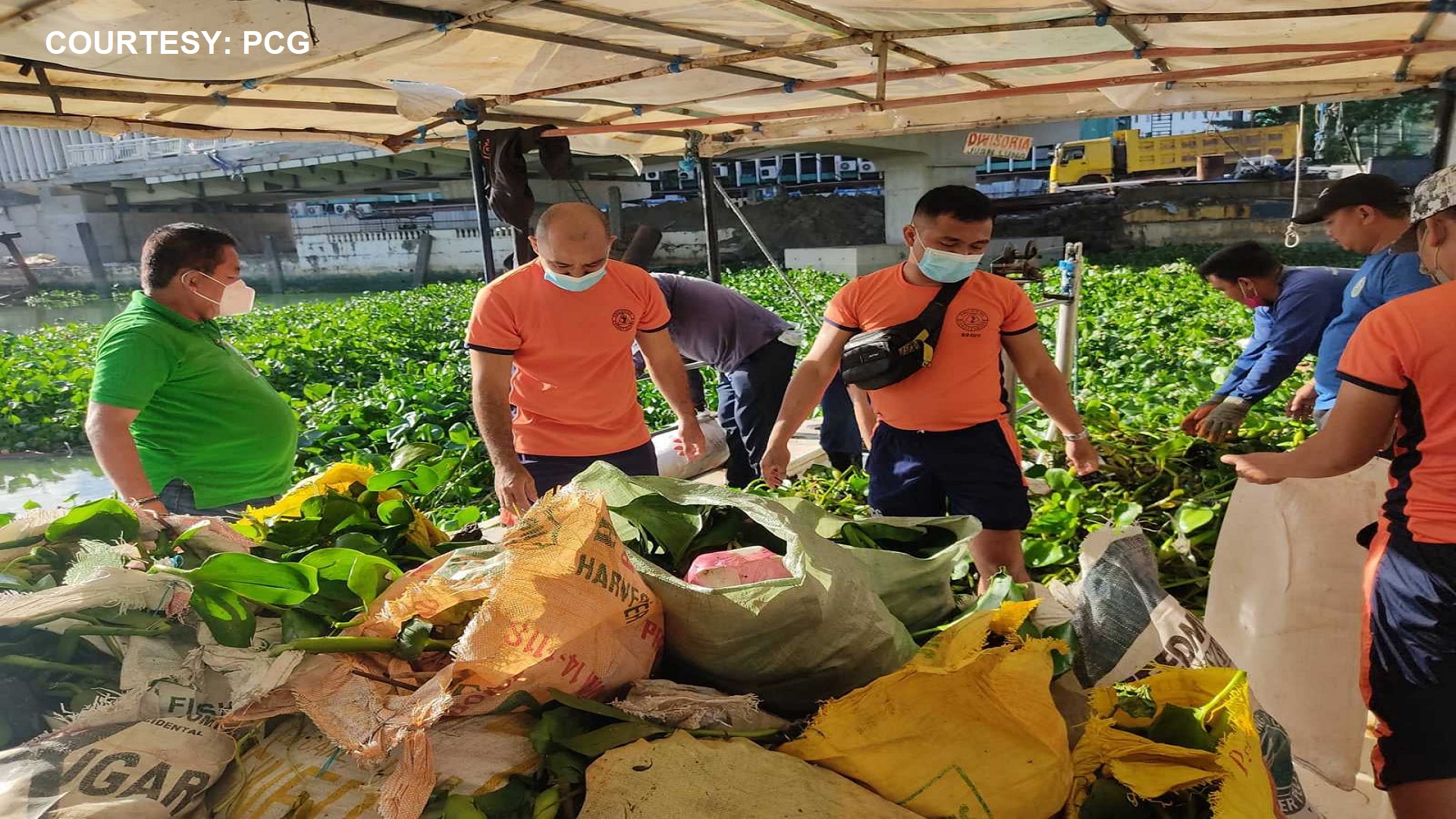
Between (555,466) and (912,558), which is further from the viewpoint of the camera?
(555,466)

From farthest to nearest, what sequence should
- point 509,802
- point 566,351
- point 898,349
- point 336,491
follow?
point 566,351
point 898,349
point 336,491
point 509,802

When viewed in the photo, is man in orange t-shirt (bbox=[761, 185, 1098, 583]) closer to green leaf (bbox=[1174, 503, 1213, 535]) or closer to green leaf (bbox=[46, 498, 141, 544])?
A: green leaf (bbox=[1174, 503, 1213, 535])

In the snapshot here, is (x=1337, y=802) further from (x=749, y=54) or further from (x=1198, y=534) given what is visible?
(x=749, y=54)

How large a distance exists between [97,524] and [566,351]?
1.74 m

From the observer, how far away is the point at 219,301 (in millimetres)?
2758

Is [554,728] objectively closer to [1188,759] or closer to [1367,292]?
[1188,759]

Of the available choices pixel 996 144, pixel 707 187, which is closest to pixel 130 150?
pixel 707 187

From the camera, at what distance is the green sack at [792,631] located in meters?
1.03

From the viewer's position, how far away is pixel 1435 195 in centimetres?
176

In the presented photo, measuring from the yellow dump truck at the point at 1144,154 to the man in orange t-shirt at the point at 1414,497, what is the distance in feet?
77.8

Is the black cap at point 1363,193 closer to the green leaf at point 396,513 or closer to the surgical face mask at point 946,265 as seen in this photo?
the surgical face mask at point 946,265

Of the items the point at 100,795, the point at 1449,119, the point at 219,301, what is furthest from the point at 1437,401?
the point at 1449,119

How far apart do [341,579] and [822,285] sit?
15.1 metres

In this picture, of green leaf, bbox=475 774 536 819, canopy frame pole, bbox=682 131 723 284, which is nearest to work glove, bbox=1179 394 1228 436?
canopy frame pole, bbox=682 131 723 284
